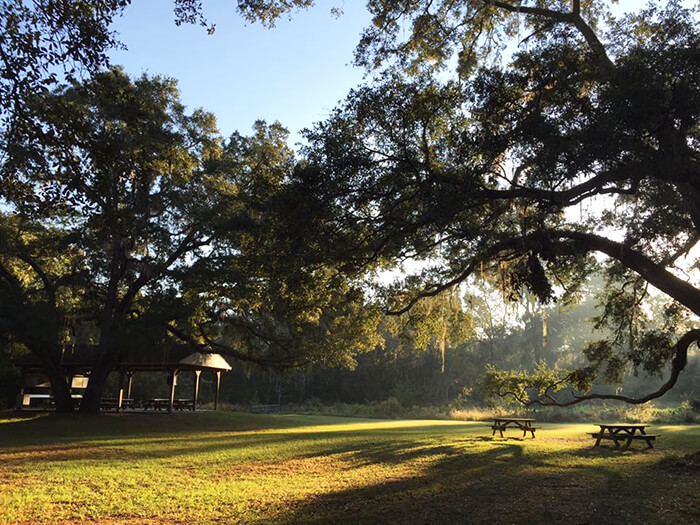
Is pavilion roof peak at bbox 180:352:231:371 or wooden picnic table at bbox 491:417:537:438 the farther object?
pavilion roof peak at bbox 180:352:231:371

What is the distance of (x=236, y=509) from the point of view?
6.55 metres

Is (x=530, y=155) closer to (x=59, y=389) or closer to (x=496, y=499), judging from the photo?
(x=496, y=499)

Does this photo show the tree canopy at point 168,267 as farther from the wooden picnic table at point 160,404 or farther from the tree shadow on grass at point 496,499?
the tree shadow on grass at point 496,499

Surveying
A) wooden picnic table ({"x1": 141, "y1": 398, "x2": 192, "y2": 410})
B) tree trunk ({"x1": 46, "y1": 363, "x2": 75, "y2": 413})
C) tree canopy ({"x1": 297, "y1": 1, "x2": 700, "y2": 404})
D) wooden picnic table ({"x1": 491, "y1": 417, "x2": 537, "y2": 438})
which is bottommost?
wooden picnic table ({"x1": 491, "y1": 417, "x2": 537, "y2": 438})

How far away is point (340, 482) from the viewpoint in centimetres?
855

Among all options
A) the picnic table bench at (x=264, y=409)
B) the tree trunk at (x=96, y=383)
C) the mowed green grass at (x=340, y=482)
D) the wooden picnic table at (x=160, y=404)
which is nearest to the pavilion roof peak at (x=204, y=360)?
the wooden picnic table at (x=160, y=404)

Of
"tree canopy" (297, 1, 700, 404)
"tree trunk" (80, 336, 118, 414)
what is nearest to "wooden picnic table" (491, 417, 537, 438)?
"tree canopy" (297, 1, 700, 404)

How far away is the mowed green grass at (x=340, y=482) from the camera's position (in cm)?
626

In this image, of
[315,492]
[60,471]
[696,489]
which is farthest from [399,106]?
[60,471]

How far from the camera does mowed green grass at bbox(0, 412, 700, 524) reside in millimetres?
6258

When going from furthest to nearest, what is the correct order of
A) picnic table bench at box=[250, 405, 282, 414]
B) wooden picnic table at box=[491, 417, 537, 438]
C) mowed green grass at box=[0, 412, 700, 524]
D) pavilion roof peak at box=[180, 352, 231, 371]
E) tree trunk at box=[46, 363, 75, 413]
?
picnic table bench at box=[250, 405, 282, 414], pavilion roof peak at box=[180, 352, 231, 371], tree trunk at box=[46, 363, 75, 413], wooden picnic table at box=[491, 417, 537, 438], mowed green grass at box=[0, 412, 700, 524]

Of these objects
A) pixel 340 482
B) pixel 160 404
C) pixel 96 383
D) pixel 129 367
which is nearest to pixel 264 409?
pixel 160 404

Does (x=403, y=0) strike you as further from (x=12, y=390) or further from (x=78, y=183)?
(x=12, y=390)

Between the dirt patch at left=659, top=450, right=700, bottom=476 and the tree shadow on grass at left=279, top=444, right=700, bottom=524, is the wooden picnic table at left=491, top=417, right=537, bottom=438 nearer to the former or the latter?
the dirt patch at left=659, top=450, right=700, bottom=476
